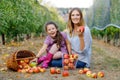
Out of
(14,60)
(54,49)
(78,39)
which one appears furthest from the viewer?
(54,49)

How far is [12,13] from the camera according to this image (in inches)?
397

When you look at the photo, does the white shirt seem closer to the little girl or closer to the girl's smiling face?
the little girl

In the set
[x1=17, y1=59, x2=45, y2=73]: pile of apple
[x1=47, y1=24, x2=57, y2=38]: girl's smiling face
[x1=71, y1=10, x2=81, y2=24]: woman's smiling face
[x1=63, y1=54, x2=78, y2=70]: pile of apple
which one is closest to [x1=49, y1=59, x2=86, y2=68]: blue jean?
[x1=63, y1=54, x2=78, y2=70]: pile of apple

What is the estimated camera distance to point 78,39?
6023 millimetres

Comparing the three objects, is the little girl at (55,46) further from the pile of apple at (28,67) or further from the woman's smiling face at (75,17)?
the woman's smiling face at (75,17)

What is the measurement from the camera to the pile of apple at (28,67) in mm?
5676

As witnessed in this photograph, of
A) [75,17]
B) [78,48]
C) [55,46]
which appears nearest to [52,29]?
[55,46]

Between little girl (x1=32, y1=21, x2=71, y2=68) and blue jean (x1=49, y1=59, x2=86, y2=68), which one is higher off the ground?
little girl (x1=32, y1=21, x2=71, y2=68)

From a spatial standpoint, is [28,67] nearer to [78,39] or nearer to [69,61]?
[69,61]

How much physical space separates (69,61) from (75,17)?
76 cm

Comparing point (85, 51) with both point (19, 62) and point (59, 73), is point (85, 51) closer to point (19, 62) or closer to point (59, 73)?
point (59, 73)

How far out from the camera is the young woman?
5.98 m

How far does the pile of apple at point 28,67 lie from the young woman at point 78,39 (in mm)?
723

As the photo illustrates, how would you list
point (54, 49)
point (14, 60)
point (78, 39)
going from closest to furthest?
point (14, 60), point (78, 39), point (54, 49)
